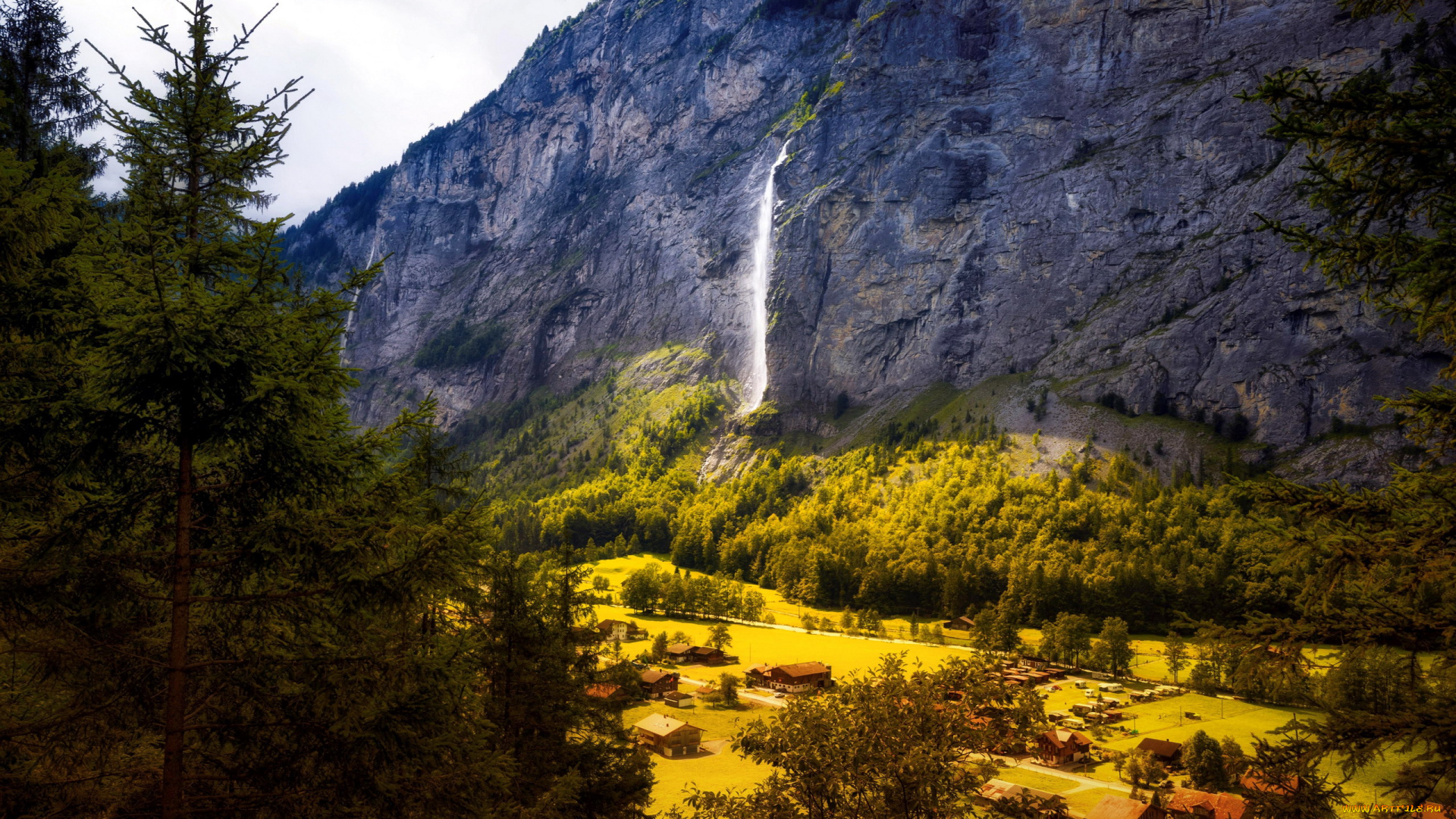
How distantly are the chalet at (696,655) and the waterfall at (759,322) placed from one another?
4386 inches

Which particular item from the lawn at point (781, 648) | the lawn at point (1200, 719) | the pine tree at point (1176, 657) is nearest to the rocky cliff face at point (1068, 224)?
the pine tree at point (1176, 657)

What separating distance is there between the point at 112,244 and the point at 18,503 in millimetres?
3085

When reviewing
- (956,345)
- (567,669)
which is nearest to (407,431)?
(567,669)

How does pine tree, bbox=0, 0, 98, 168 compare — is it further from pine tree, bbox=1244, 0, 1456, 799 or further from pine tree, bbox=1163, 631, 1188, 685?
pine tree, bbox=1163, 631, 1188, 685

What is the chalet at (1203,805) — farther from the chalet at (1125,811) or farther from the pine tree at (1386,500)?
the pine tree at (1386,500)

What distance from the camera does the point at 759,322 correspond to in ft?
635

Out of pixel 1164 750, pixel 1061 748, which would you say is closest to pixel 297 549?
pixel 1061 748

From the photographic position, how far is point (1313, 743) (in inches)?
242

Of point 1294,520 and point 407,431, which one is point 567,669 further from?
point 1294,520

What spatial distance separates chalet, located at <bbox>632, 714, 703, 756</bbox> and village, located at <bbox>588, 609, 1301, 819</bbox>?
0.06 m

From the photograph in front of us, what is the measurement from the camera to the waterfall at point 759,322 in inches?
7264

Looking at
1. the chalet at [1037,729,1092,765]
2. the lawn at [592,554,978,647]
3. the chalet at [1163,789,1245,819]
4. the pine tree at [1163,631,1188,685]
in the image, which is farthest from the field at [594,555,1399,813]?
the chalet at [1163,789,1245,819]

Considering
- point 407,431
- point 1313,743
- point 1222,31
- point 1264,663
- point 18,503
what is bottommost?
point 1313,743

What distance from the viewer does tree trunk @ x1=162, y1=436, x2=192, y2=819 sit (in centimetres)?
648
